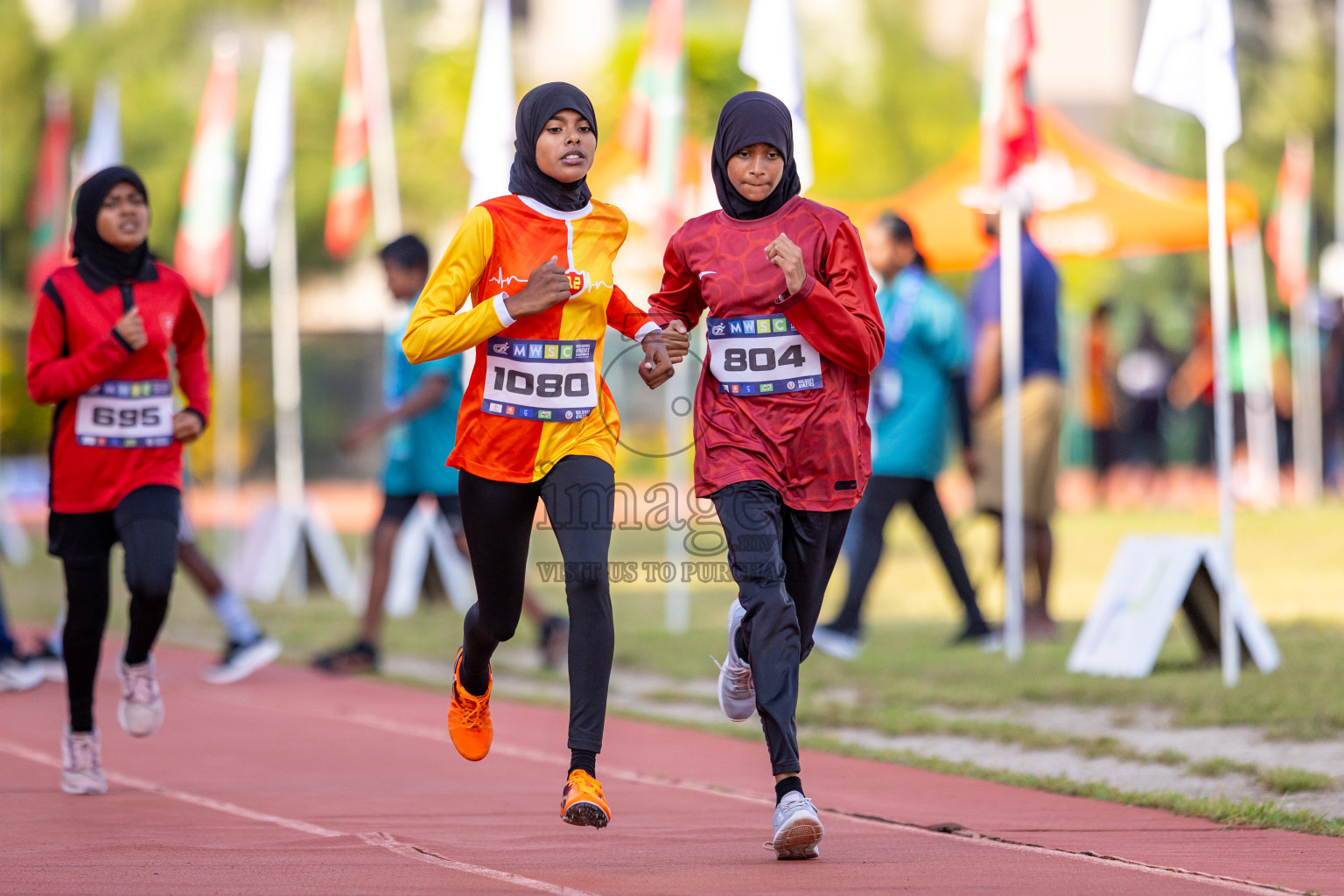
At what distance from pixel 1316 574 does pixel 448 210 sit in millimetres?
28783

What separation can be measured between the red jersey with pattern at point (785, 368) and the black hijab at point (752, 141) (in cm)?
4

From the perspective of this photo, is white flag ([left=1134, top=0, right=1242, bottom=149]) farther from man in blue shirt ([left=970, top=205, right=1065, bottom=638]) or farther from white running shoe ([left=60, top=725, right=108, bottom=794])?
white running shoe ([left=60, top=725, right=108, bottom=794])

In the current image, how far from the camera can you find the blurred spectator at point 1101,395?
21.9 metres

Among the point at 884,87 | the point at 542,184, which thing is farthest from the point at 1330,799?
the point at 884,87

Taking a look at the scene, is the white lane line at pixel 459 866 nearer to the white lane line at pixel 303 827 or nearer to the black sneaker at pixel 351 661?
the white lane line at pixel 303 827

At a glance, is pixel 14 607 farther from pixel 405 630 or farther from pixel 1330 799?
pixel 1330 799

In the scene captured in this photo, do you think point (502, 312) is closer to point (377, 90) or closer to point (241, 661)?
point (241, 661)

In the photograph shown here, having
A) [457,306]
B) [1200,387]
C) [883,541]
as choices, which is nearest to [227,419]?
[883,541]

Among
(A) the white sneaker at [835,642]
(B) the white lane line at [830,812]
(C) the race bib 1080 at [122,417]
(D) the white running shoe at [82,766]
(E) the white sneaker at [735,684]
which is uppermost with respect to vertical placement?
(C) the race bib 1080 at [122,417]

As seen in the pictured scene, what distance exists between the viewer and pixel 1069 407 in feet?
96.4

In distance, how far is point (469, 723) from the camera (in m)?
5.59

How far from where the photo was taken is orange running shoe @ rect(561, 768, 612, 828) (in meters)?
4.84

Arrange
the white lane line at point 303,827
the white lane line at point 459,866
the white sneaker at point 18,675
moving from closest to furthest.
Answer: the white lane line at point 459,866 → the white lane line at point 303,827 → the white sneaker at point 18,675

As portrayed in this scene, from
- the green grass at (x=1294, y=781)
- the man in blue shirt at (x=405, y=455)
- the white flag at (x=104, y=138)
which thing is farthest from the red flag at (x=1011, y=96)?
the white flag at (x=104, y=138)
